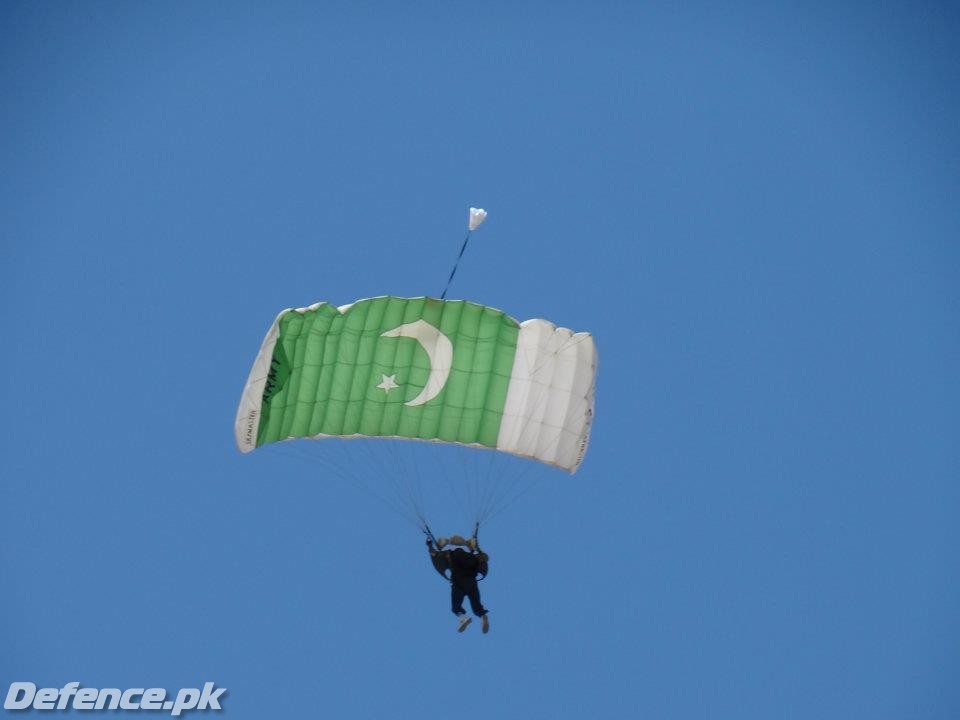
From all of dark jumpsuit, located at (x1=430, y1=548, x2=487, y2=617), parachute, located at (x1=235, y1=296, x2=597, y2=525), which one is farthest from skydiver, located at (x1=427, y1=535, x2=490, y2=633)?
parachute, located at (x1=235, y1=296, x2=597, y2=525)

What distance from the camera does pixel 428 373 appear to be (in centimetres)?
2423

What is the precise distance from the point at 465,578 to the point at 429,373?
3.45m

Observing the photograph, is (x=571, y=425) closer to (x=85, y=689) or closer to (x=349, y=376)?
(x=349, y=376)

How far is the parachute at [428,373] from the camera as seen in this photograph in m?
24.2

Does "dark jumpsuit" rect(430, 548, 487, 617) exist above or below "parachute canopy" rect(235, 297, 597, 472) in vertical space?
below

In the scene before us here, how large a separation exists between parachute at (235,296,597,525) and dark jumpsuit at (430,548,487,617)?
1.96 meters

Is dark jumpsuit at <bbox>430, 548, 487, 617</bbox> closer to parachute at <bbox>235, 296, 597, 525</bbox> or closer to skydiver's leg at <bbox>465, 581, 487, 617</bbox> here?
skydiver's leg at <bbox>465, 581, 487, 617</bbox>

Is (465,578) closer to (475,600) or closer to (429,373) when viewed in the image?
(475,600)

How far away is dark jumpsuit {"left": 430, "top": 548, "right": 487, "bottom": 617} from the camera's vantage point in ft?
76.4

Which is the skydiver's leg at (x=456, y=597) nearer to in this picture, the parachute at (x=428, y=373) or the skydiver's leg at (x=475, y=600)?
the skydiver's leg at (x=475, y=600)

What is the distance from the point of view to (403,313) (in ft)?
79.4

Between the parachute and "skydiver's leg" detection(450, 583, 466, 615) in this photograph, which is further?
the parachute

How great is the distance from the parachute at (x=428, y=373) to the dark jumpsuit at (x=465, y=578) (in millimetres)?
1959

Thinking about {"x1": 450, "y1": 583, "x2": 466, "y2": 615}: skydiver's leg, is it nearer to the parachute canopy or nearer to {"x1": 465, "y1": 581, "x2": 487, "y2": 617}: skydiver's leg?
{"x1": 465, "y1": 581, "x2": 487, "y2": 617}: skydiver's leg
